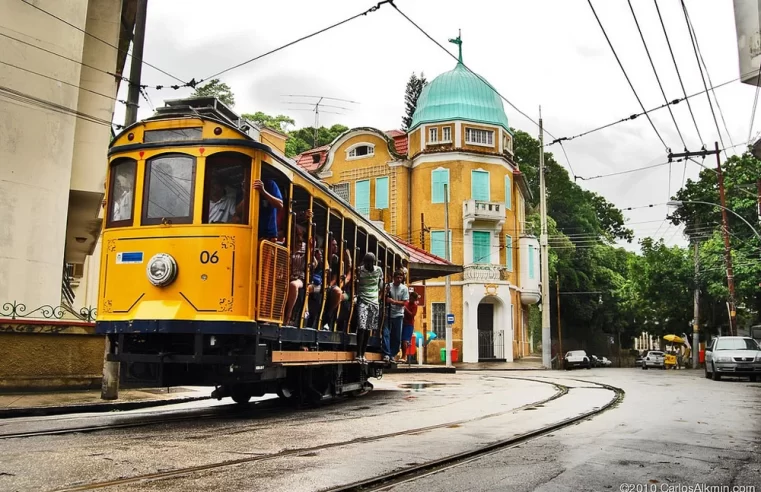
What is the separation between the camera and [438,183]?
129ft

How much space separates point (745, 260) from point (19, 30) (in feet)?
110

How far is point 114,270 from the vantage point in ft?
31.3

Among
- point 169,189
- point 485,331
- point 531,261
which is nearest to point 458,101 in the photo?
point 531,261

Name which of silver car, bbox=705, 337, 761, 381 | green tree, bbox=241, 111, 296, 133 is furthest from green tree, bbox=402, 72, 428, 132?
silver car, bbox=705, 337, 761, 381

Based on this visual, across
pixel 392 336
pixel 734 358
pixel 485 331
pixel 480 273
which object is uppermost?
pixel 480 273

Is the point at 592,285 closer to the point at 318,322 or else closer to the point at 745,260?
the point at 745,260

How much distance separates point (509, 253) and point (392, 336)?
85.9ft

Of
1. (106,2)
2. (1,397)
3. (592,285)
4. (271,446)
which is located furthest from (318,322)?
(592,285)

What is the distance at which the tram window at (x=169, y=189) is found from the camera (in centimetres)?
941

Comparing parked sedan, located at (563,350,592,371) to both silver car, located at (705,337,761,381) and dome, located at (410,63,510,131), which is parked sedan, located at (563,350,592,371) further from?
silver car, located at (705,337,761,381)

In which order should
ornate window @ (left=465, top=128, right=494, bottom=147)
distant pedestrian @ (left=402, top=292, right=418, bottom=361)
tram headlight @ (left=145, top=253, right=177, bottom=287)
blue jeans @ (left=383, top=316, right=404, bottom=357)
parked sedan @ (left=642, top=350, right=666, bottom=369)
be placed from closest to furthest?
1. tram headlight @ (left=145, top=253, right=177, bottom=287)
2. blue jeans @ (left=383, top=316, right=404, bottom=357)
3. distant pedestrian @ (left=402, top=292, right=418, bottom=361)
4. ornate window @ (left=465, top=128, right=494, bottom=147)
5. parked sedan @ (left=642, top=350, right=666, bottom=369)

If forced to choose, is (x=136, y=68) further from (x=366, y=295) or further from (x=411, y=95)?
(x=411, y=95)

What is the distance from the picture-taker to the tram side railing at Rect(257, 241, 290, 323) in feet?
30.9

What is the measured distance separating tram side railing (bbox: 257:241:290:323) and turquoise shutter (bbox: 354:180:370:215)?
3161 cm
